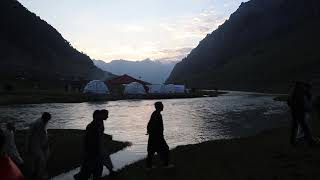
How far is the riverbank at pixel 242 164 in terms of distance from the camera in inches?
677

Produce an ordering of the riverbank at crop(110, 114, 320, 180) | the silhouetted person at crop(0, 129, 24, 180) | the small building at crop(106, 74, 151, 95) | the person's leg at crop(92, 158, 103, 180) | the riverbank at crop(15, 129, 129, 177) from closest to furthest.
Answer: the silhouetted person at crop(0, 129, 24, 180), the person's leg at crop(92, 158, 103, 180), the riverbank at crop(110, 114, 320, 180), the riverbank at crop(15, 129, 129, 177), the small building at crop(106, 74, 151, 95)

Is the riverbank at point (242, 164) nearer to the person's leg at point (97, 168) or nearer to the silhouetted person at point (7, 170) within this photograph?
the person's leg at point (97, 168)

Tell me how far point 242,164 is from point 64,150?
11.3m

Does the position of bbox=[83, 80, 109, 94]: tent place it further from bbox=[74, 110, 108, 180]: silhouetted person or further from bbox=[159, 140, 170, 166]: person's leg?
bbox=[74, 110, 108, 180]: silhouetted person

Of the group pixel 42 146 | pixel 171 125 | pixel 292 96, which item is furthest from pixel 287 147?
pixel 171 125

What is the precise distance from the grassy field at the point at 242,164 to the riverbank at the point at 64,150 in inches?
152

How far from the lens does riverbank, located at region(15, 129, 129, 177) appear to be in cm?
2362

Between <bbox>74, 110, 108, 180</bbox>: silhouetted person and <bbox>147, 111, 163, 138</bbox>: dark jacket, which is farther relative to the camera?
<bbox>147, 111, 163, 138</bbox>: dark jacket

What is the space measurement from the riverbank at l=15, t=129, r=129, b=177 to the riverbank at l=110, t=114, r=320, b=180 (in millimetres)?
3904

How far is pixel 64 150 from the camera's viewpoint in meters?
27.4

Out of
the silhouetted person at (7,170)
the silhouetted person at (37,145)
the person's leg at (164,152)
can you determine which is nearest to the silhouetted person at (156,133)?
the person's leg at (164,152)

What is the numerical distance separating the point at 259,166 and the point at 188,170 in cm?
255

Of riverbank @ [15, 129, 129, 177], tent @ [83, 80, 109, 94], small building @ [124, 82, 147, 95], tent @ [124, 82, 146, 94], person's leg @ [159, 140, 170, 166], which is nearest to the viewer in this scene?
person's leg @ [159, 140, 170, 166]

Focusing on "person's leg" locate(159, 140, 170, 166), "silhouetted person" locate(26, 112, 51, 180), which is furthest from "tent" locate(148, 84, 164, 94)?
"silhouetted person" locate(26, 112, 51, 180)
